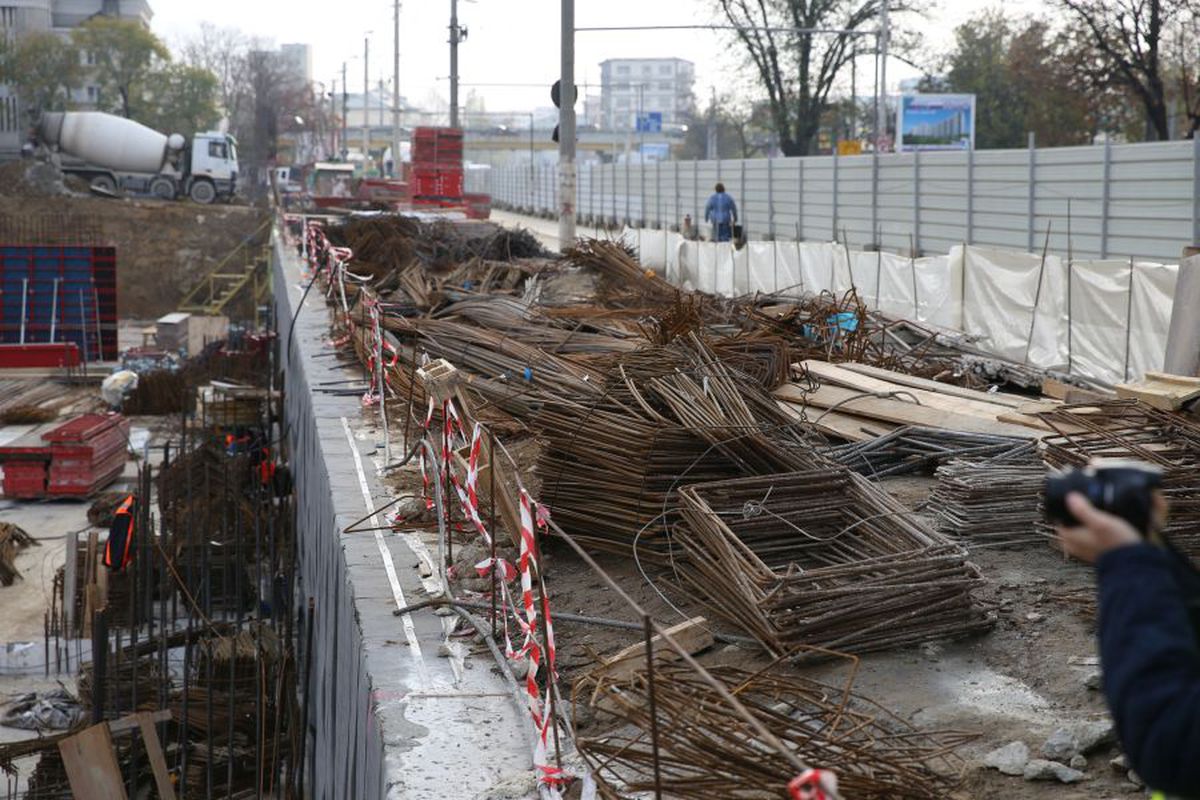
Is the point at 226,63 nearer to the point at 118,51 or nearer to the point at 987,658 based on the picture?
the point at 118,51

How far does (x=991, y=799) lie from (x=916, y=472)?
182 inches

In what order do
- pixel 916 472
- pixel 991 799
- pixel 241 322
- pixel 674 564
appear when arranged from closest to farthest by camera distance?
pixel 991 799, pixel 674 564, pixel 916 472, pixel 241 322

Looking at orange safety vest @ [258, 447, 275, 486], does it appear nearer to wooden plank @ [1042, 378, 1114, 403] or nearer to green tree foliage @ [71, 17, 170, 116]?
wooden plank @ [1042, 378, 1114, 403]

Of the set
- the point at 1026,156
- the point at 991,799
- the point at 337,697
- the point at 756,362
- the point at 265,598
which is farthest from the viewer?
the point at 1026,156

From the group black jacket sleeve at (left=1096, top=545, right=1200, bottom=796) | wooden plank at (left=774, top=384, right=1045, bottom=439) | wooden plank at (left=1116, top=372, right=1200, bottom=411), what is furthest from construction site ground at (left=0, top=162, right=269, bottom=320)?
black jacket sleeve at (left=1096, top=545, right=1200, bottom=796)

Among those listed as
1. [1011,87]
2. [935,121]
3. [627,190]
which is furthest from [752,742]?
[1011,87]

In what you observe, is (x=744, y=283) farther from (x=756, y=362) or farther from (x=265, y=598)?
(x=756, y=362)

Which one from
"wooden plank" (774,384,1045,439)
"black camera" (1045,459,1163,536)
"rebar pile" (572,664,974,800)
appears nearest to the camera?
"black camera" (1045,459,1163,536)

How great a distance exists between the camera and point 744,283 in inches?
1078

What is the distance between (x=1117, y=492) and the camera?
238 cm

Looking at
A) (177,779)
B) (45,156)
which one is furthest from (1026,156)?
(45,156)

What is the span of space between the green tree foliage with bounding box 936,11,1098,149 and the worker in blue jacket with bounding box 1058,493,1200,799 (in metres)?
37.3

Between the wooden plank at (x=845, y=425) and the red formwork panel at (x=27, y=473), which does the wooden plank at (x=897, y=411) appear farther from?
the red formwork panel at (x=27, y=473)

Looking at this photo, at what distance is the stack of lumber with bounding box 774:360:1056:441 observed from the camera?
364 inches
